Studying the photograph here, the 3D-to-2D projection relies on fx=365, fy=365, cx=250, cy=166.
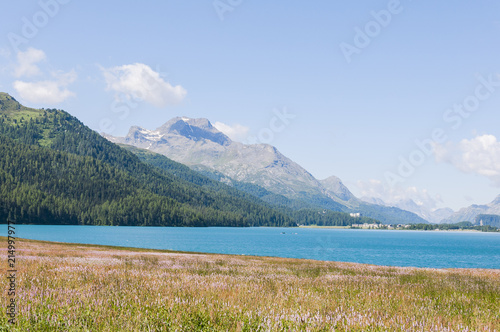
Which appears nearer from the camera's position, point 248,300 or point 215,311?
point 215,311

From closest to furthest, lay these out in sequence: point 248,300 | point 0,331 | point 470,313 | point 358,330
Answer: point 0,331, point 358,330, point 248,300, point 470,313

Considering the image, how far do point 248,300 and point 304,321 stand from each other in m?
2.14

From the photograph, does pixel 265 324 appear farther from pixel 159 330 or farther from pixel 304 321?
pixel 159 330

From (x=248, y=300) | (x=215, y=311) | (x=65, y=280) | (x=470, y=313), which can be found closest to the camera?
(x=215, y=311)

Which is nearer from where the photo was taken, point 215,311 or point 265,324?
point 265,324

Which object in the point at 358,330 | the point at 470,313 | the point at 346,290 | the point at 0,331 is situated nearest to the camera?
the point at 0,331

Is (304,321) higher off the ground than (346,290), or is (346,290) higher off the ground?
(304,321)

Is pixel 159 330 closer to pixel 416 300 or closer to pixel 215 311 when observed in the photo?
pixel 215 311

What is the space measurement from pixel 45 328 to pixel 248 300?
388cm

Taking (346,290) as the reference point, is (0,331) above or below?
above

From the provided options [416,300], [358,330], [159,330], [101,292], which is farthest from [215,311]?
[416,300]

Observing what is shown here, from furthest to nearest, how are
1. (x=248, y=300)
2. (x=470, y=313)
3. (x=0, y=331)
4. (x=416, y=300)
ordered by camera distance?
(x=416, y=300) < (x=470, y=313) < (x=248, y=300) < (x=0, y=331)

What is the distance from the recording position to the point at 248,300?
7.78 m

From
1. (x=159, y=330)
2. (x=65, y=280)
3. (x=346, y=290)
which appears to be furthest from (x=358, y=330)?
(x=65, y=280)
